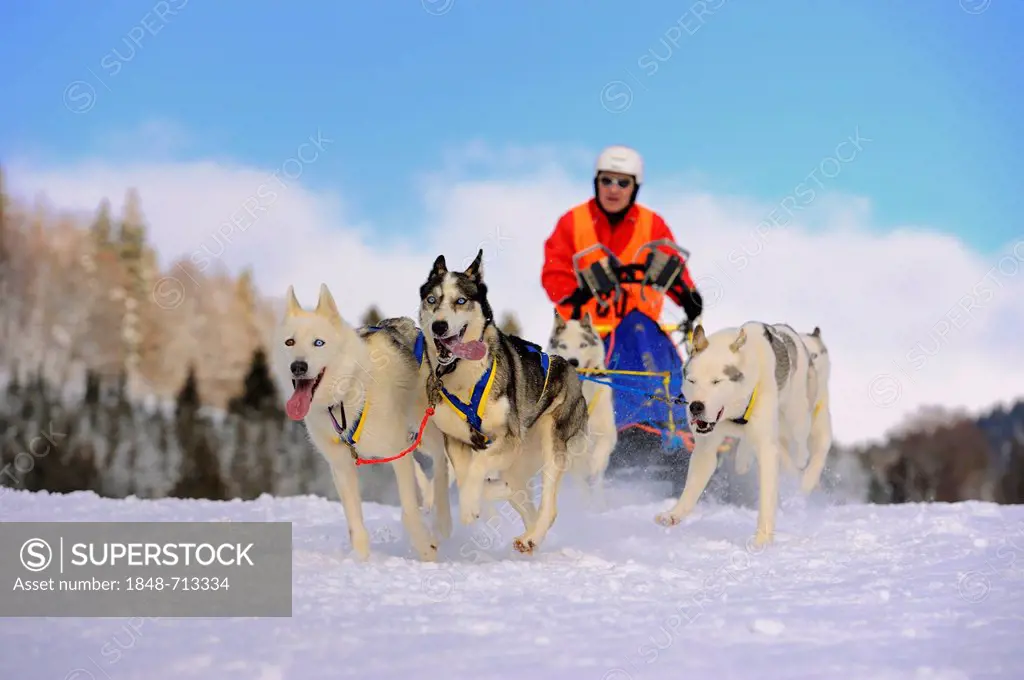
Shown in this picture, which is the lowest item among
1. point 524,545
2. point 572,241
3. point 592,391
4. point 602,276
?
point 524,545

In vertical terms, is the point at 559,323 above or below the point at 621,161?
below

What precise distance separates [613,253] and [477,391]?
3250 millimetres

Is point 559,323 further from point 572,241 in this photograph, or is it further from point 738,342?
point 738,342

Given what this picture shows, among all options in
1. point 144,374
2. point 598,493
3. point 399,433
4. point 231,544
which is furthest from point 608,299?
point 144,374

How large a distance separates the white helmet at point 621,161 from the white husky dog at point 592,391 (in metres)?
1.33

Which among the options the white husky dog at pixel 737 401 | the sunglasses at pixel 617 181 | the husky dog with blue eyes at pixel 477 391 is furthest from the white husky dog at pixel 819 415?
the husky dog with blue eyes at pixel 477 391

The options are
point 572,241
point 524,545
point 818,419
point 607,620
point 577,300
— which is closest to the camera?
point 607,620

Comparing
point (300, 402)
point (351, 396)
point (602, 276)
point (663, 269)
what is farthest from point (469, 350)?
point (663, 269)

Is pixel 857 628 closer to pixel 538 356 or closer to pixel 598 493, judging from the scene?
pixel 538 356

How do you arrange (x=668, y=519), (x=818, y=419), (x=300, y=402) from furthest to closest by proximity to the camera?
1. (x=818, y=419)
2. (x=668, y=519)
3. (x=300, y=402)

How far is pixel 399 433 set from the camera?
5965 millimetres

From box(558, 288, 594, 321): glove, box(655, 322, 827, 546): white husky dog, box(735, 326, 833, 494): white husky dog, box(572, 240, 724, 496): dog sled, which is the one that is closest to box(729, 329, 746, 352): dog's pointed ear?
box(655, 322, 827, 546): white husky dog

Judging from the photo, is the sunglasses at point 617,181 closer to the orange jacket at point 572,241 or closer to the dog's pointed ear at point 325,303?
the orange jacket at point 572,241

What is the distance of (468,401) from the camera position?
5688 mm
